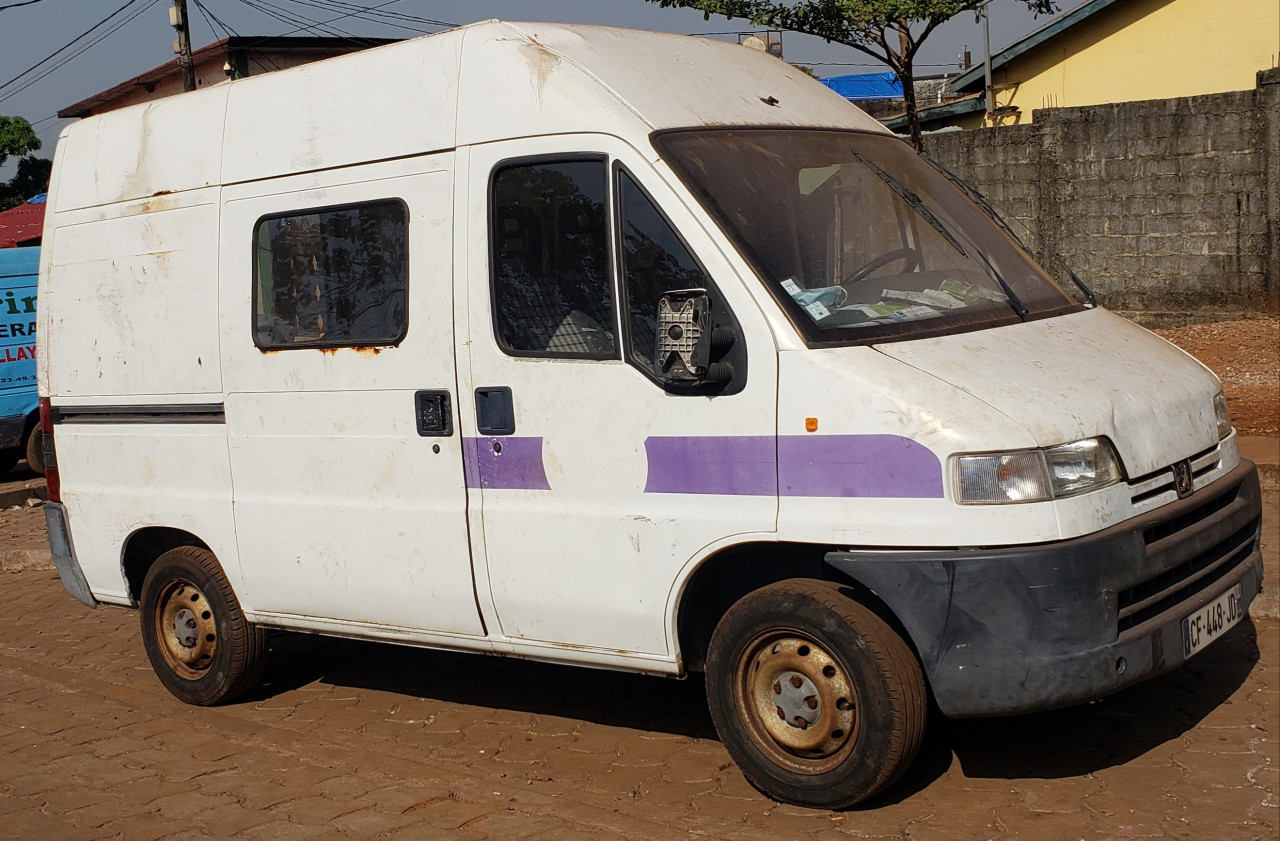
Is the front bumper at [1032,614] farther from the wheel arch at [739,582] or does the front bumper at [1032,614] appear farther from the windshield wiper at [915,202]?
the windshield wiper at [915,202]

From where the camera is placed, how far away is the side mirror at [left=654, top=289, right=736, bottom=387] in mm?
4215

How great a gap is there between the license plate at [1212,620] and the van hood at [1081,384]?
0.49 m

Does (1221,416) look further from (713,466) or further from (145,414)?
(145,414)

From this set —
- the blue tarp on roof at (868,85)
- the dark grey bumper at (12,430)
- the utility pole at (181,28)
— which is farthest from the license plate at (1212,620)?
the blue tarp on roof at (868,85)

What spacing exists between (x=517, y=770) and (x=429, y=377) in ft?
4.77

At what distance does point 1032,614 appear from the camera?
393cm

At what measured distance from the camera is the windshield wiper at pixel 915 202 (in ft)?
16.0

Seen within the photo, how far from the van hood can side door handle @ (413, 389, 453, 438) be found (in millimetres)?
1629

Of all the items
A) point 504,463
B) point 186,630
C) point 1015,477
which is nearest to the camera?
point 1015,477

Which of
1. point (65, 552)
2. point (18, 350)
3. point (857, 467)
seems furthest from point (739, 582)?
point (18, 350)

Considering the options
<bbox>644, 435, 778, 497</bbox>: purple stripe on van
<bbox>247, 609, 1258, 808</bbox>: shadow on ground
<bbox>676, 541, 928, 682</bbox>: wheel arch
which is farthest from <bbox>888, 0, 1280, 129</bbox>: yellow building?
<bbox>644, 435, 778, 497</bbox>: purple stripe on van

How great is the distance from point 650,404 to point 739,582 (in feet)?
2.24

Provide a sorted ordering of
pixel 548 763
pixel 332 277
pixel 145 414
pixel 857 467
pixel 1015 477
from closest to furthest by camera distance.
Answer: pixel 1015 477
pixel 857 467
pixel 548 763
pixel 332 277
pixel 145 414

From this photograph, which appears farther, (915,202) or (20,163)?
(20,163)
